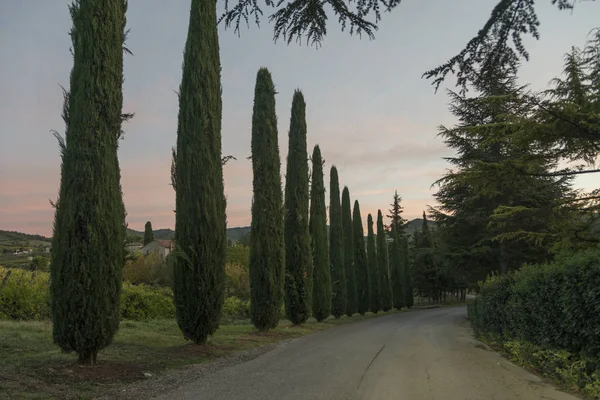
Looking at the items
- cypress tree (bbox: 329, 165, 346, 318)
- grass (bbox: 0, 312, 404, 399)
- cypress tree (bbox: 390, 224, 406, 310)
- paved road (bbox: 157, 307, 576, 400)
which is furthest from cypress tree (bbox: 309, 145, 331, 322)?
cypress tree (bbox: 390, 224, 406, 310)

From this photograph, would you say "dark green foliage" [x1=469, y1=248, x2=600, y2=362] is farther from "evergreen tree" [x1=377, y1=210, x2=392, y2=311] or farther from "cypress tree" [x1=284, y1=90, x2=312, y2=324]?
"evergreen tree" [x1=377, y1=210, x2=392, y2=311]

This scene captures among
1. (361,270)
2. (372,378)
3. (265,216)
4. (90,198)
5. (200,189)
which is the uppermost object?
(200,189)

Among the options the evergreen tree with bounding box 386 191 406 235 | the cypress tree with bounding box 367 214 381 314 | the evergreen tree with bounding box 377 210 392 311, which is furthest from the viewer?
the evergreen tree with bounding box 386 191 406 235

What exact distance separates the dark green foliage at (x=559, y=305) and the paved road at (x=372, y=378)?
0.74 metres

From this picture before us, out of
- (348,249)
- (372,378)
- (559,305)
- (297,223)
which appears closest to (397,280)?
(348,249)

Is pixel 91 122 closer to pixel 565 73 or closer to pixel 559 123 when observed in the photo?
pixel 559 123

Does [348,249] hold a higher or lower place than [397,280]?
higher

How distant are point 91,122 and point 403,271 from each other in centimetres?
4102

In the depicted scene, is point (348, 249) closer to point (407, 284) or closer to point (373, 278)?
point (373, 278)

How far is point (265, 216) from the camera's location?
16.3m

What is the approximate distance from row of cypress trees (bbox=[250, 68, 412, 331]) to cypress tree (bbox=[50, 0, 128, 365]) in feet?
26.9

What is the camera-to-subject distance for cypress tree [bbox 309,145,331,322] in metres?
23.0

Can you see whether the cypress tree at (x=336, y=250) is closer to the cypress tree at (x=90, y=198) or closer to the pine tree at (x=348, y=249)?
the pine tree at (x=348, y=249)

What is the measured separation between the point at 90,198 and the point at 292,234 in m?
13.1
